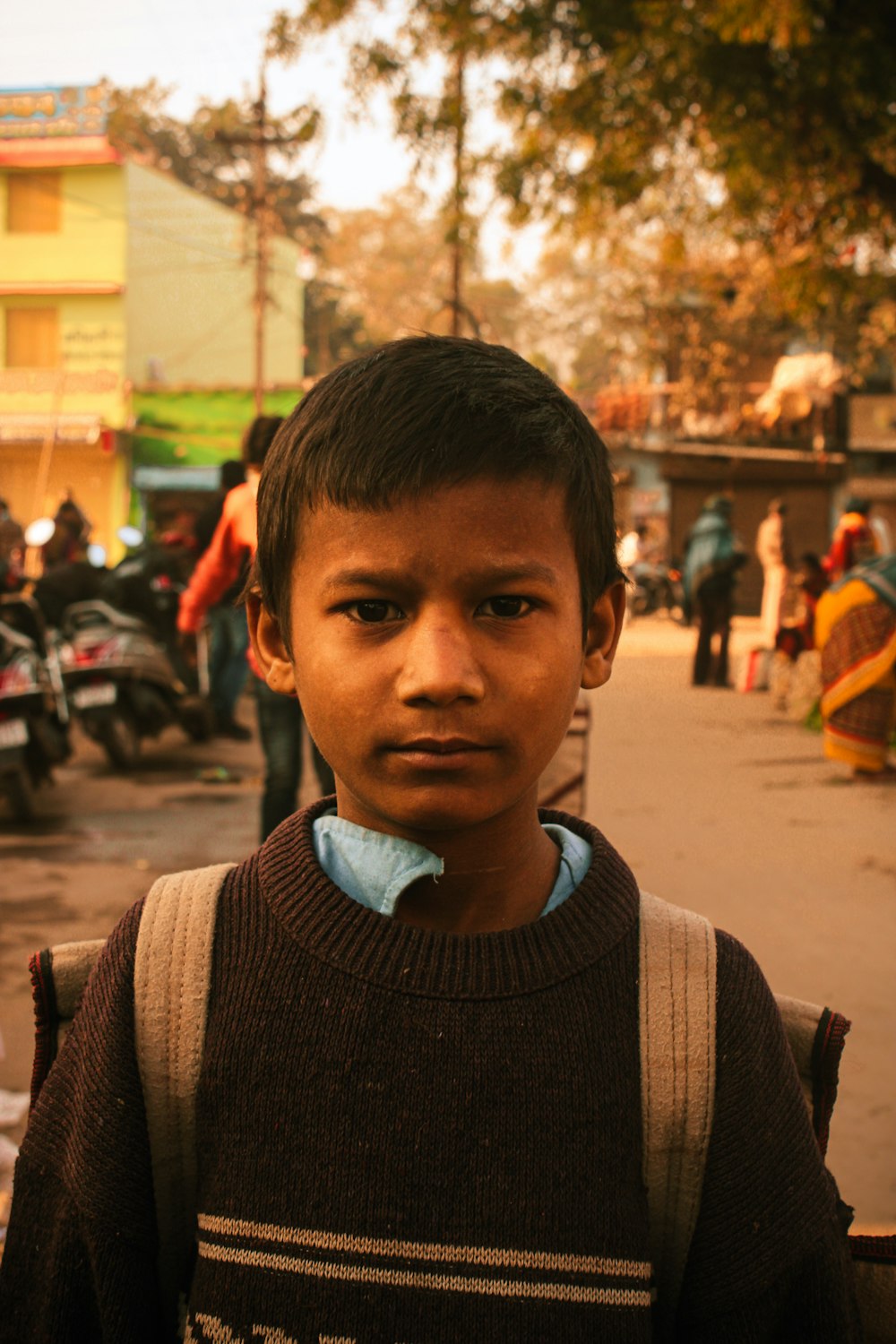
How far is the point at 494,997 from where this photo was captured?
46.0 inches

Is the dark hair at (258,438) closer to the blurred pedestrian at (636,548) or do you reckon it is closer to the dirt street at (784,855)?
the dirt street at (784,855)

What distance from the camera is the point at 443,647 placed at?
1146mm

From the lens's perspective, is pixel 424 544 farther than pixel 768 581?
No

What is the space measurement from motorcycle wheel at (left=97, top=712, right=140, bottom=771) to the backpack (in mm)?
6531

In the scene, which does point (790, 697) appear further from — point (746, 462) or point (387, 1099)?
point (746, 462)

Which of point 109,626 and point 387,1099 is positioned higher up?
point 387,1099

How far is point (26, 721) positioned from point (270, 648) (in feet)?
16.8

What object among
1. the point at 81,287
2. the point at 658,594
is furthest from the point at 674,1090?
the point at 81,287

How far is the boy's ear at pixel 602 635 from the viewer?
1.38m

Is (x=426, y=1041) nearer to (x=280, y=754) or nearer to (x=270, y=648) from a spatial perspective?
(x=270, y=648)

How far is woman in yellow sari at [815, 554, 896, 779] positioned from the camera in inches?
271

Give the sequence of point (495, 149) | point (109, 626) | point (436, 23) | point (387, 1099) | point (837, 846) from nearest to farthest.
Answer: point (387, 1099), point (837, 846), point (109, 626), point (436, 23), point (495, 149)

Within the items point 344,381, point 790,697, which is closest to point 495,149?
point 790,697

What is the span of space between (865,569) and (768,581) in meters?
7.15
